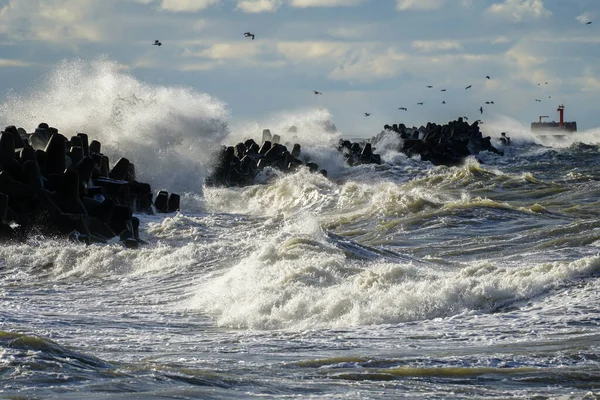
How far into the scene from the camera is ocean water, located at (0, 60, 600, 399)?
7.93 m

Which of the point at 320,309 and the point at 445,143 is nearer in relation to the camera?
the point at 320,309

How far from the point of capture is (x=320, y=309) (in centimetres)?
1140

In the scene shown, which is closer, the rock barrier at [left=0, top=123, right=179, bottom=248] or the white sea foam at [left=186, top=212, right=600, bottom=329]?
the white sea foam at [left=186, top=212, right=600, bottom=329]

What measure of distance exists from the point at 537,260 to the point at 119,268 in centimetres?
599

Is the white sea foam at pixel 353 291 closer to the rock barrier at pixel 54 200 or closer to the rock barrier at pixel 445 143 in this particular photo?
the rock barrier at pixel 54 200

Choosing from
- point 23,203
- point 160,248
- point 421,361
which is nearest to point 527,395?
point 421,361

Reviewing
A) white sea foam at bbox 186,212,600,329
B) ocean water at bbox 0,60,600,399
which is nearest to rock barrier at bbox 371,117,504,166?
ocean water at bbox 0,60,600,399

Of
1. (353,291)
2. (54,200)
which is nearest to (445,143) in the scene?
(54,200)

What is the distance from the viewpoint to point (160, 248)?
651 inches

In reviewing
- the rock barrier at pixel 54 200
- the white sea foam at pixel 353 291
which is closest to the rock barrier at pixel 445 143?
the rock barrier at pixel 54 200

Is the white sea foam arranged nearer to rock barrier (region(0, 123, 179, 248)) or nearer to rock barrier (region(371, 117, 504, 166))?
rock barrier (region(0, 123, 179, 248))

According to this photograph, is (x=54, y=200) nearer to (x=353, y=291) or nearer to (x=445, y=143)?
(x=353, y=291)

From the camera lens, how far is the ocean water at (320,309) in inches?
312

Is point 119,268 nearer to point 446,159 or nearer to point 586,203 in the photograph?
point 586,203
